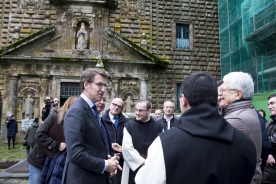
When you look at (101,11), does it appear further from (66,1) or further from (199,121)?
(199,121)

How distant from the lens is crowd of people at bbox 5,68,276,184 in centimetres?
151

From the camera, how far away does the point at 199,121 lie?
5.13 feet

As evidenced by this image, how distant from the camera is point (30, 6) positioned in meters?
15.3

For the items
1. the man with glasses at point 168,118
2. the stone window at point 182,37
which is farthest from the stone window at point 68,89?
the man with glasses at point 168,118

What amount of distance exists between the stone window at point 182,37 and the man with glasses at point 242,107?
47.4ft

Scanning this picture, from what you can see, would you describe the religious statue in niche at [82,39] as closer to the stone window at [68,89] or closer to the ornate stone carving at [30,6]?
the stone window at [68,89]

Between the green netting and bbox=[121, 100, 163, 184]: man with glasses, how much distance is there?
9527 millimetres

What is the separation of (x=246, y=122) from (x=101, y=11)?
14.5 meters

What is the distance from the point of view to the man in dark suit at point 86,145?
248cm

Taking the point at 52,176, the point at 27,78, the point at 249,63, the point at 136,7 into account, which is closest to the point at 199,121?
the point at 52,176

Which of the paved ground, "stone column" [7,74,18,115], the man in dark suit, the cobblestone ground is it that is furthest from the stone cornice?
the man in dark suit

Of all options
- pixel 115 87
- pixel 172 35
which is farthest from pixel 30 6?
pixel 172 35

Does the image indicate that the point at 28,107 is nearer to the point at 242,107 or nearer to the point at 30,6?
the point at 30,6

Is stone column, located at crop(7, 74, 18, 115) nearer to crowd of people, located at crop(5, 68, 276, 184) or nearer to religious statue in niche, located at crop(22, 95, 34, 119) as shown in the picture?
religious statue in niche, located at crop(22, 95, 34, 119)
